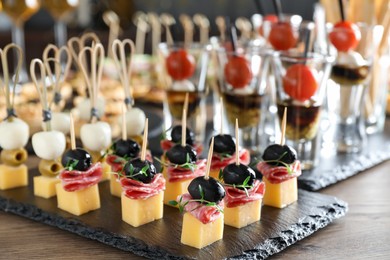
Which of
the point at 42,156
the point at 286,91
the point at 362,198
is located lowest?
the point at 362,198

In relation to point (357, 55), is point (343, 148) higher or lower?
lower

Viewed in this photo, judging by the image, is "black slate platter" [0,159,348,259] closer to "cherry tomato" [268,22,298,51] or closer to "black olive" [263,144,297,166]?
"black olive" [263,144,297,166]

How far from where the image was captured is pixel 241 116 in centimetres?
204

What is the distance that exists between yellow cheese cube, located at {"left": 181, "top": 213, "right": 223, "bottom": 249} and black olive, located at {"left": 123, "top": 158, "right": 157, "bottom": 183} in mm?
137

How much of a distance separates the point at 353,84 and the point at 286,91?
1.05ft

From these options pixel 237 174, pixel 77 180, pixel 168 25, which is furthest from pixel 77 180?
pixel 168 25

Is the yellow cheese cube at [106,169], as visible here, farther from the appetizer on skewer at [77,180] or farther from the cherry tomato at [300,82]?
the cherry tomato at [300,82]

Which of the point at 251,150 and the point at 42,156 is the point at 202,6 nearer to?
the point at 251,150

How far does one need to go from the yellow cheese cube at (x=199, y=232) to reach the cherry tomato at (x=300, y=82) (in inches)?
24.0

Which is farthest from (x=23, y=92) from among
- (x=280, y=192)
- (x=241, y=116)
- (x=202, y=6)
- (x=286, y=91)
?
(x=202, y=6)

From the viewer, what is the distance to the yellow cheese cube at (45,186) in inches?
63.9

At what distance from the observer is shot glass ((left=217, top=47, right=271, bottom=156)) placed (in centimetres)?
201

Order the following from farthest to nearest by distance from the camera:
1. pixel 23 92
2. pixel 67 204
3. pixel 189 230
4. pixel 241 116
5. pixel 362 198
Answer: pixel 23 92 → pixel 241 116 → pixel 362 198 → pixel 67 204 → pixel 189 230

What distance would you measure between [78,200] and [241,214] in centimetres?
36
